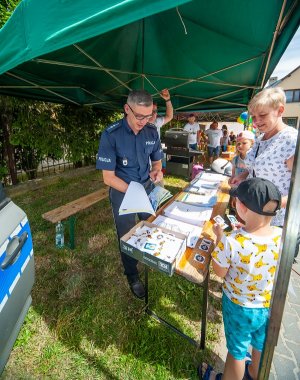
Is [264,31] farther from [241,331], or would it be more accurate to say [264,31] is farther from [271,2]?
[241,331]

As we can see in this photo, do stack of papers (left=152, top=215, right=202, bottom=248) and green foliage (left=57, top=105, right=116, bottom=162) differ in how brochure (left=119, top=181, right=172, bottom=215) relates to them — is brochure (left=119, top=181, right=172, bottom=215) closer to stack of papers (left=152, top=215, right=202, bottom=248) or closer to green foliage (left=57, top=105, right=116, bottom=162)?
stack of papers (left=152, top=215, right=202, bottom=248)

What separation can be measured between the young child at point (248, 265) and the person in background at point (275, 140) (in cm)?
52

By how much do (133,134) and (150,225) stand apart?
943 millimetres

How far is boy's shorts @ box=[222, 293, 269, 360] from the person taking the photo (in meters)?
1.29

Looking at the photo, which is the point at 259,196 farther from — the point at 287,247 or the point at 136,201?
the point at 136,201

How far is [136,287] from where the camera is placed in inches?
92.9

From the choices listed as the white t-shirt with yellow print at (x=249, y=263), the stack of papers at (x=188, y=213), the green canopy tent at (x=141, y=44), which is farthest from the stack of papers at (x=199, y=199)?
the green canopy tent at (x=141, y=44)

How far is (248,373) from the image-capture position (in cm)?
153

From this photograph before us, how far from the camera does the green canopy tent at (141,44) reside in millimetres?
1047

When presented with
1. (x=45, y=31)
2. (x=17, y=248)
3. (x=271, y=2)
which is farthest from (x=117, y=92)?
(x=17, y=248)

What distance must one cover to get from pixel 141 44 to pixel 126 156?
180 centimetres

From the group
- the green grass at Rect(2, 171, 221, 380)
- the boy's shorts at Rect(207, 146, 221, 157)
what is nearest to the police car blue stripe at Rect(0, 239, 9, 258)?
the green grass at Rect(2, 171, 221, 380)

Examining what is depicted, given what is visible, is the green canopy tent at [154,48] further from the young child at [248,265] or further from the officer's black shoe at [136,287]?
the officer's black shoe at [136,287]

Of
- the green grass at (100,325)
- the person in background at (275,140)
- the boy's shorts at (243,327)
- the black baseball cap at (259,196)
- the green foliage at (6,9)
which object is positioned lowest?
the green grass at (100,325)
